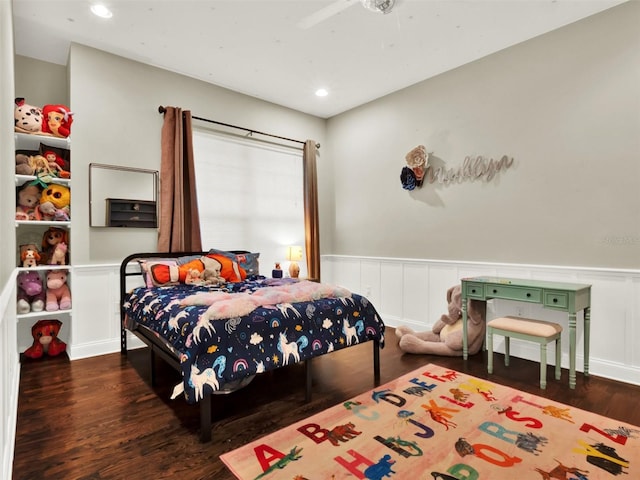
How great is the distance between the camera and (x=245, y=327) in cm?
219

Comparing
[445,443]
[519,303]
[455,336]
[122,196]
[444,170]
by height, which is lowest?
[445,443]

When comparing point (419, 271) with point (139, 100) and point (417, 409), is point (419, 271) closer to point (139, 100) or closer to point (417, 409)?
point (417, 409)

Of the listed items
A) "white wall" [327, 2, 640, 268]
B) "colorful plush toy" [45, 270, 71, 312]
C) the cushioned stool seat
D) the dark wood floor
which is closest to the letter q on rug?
the dark wood floor

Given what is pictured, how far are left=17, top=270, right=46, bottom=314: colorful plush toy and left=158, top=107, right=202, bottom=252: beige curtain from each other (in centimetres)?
107

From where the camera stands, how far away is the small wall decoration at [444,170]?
11.6ft

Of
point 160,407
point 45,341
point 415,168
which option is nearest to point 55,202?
point 45,341

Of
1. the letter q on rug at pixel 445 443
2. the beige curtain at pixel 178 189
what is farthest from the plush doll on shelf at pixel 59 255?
the letter q on rug at pixel 445 443

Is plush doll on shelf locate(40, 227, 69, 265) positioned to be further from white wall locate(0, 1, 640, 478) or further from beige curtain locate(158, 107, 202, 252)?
beige curtain locate(158, 107, 202, 252)

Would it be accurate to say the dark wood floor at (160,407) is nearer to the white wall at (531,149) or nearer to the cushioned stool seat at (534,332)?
the cushioned stool seat at (534,332)

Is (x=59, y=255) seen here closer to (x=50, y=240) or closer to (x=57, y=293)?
(x=50, y=240)

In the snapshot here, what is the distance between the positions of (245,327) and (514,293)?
2.21 m

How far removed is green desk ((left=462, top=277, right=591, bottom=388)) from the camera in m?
2.68

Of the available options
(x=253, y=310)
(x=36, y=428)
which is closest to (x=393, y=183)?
(x=253, y=310)

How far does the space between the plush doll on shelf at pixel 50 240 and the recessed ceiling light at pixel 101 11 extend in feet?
6.51
